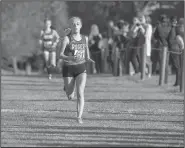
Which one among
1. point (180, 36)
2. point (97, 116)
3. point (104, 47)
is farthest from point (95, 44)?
point (97, 116)

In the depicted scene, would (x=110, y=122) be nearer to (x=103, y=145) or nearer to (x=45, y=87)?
(x=103, y=145)

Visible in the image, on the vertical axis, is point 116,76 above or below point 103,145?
below

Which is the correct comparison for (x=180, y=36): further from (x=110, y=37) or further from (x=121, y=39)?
(x=110, y=37)

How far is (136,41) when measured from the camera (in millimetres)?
23500

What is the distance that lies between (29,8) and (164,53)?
19497 millimetres

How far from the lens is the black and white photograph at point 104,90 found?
35.4ft

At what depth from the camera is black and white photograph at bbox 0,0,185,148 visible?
1079 centimetres

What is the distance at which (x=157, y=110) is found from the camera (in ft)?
47.5

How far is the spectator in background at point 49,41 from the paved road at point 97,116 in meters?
1.17

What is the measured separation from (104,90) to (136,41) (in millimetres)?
4312

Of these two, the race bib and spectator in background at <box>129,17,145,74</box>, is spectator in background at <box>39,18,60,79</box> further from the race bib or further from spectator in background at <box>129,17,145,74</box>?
spectator in background at <box>129,17,145,74</box>

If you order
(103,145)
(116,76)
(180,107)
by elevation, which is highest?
(103,145)

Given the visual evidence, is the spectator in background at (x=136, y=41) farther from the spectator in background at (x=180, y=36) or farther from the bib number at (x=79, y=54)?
the bib number at (x=79, y=54)

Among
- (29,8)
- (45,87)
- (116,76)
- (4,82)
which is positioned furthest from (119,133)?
(29,8)
